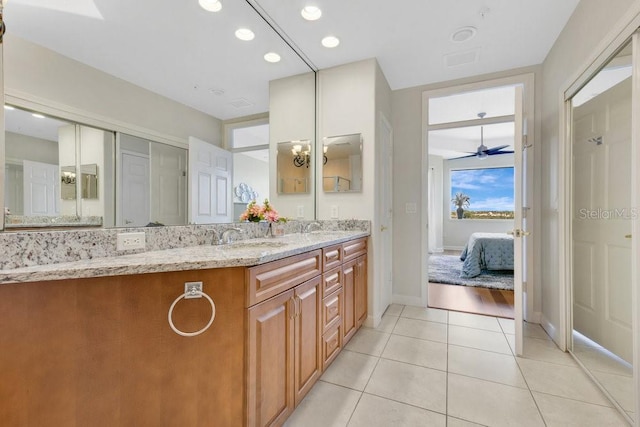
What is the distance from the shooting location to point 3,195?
958 millimetres

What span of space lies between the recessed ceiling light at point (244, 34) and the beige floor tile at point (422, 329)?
269 cm

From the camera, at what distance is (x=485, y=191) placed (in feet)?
22.8

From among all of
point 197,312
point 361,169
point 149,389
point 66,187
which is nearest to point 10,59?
point 66,187

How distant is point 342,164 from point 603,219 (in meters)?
1.90

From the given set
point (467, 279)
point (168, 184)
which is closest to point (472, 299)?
point (467, 279)

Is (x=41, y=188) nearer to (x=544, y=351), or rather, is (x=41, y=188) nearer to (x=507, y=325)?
(x=544, y=351)

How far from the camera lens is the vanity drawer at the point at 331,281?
1734 mm

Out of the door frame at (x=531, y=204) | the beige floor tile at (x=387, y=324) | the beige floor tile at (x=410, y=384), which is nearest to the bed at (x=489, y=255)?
the door frame at (x=531, y=204)

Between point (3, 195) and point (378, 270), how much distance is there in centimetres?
249

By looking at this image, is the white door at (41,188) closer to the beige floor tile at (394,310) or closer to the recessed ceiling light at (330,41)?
the recessed ceiling light at (330,41)

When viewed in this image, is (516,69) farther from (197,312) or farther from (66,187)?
(66,187)

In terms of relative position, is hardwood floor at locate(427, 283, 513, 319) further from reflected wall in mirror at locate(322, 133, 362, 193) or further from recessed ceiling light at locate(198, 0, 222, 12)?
recessed ceiling light at locate(198, 0, 222, 12)

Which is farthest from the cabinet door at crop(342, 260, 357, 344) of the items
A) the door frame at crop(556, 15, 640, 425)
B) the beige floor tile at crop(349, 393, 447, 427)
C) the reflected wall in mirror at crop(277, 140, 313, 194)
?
the door frame at crop(556, 15, 640, 425)

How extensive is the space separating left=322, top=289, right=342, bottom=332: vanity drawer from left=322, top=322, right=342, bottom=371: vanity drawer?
5cm
